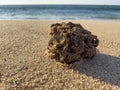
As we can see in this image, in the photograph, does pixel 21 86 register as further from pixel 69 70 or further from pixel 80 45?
pixel 80 45

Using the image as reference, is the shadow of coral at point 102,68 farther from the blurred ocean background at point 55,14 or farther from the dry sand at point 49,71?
the blurred ocean background at point 55,14

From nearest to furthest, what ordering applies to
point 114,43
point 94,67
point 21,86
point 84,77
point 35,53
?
point 21,86 < point 84,77 < point 94,67 < point 35,53 < point 114,43

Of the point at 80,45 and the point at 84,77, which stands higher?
the point at 80,45

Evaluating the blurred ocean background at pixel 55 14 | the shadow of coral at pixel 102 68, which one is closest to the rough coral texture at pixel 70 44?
the shadow of coral at pixel 102 68

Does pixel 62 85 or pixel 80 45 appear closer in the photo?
pixel 62 85

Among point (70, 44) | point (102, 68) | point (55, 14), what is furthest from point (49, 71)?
point (55, 14)

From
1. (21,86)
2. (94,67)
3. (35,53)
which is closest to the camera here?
(21,86)

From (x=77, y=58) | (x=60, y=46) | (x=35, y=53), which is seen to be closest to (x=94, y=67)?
(x=77, y=58)
